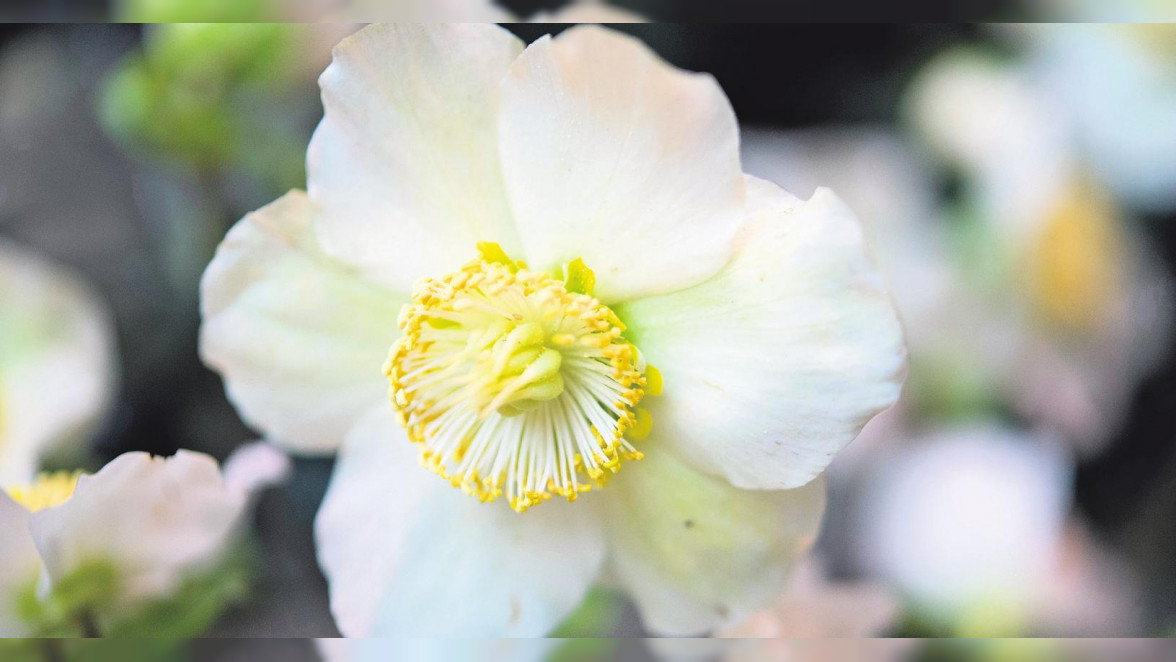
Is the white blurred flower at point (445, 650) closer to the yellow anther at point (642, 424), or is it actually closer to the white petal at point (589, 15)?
the yellow anther at point (642, 424)

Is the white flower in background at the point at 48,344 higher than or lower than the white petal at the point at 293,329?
lower

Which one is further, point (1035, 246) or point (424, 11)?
point (1035, 246)

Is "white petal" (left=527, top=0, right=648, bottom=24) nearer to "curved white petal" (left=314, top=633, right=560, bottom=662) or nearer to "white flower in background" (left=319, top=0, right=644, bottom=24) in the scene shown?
"white flower in background" (left=319, top=0, right=644, bottom=24)

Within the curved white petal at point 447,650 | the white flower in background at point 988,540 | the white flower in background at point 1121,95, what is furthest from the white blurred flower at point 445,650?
the white flower in background at point 1121,95

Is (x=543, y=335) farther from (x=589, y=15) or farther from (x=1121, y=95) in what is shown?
(x=1121, y=95)

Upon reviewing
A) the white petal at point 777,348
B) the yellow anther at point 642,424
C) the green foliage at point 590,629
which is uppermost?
the white petal at point 777,348

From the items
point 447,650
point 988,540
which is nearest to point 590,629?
point 447,650

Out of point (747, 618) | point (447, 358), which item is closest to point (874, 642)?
point (747, 618)

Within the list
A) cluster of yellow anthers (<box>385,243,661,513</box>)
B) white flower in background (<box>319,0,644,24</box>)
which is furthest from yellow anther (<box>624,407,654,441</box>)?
white flower in background (<box>319,0,644,24</box>)
